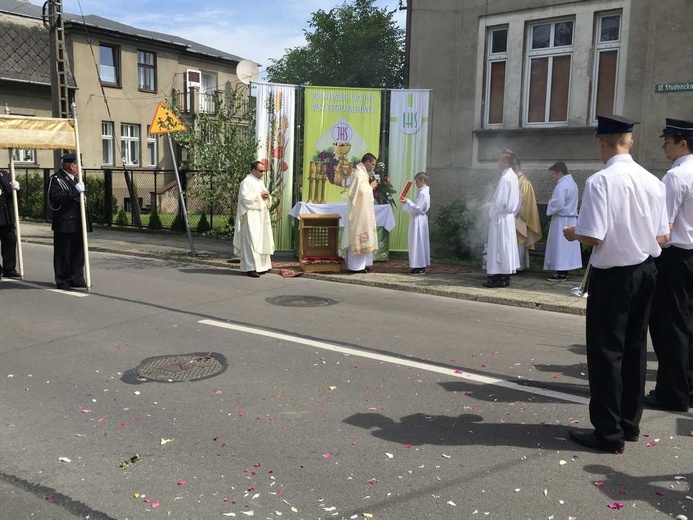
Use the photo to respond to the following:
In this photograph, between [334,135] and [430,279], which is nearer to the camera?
[430,279]

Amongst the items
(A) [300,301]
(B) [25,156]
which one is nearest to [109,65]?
(B) [25,156]

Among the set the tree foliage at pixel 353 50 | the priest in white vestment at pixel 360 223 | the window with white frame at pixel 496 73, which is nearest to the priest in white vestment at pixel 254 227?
the priest in white vestment at pixel 360 223

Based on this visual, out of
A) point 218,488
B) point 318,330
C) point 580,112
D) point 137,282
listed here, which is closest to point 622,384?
point 218,488

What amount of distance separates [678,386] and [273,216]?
9.31 meters

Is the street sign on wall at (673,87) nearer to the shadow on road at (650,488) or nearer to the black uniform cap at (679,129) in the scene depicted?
the black uniform cap at (679,129)

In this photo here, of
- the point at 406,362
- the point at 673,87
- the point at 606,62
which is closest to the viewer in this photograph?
the point at 406,362

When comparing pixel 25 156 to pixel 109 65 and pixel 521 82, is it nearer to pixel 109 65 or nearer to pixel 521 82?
pixel 109 65

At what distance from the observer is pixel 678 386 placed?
497 cm

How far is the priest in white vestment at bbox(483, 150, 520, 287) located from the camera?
33.3ft

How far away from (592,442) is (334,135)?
9.96 m

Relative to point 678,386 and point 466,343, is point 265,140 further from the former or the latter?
point 678,386

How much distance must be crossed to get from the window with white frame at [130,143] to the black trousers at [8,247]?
2210 cm

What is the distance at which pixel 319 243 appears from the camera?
12.2 metres

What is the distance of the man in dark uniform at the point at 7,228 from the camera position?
10.9 m
